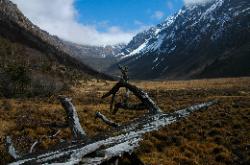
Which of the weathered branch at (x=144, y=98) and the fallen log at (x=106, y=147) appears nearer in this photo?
the fallen log at (x=106, y=147)

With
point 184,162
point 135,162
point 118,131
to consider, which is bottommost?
point 184,162

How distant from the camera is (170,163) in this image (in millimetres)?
15445

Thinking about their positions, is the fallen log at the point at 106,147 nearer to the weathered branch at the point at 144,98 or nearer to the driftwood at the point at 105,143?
the driftwood at the point at 105,143

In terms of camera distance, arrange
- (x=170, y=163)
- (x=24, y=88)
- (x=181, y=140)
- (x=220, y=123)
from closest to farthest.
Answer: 1. (x=170, y=163)
2. (x=181, y=140)
3. (x=220, y=123)
4. (x=24, y=88)

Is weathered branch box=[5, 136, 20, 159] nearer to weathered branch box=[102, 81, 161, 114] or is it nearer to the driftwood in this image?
the driftwood

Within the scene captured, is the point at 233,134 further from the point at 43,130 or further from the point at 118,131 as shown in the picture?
the point at 118,131

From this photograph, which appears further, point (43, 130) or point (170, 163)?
point (43, 130)

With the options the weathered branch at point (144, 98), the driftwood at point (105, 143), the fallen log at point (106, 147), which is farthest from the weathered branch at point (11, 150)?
the weathered branch at point (144, 98)

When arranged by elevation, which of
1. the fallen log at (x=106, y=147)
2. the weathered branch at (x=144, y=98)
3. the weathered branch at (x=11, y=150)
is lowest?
the weathered branch at (x=11, y=150)

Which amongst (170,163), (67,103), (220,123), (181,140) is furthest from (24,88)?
(67,103)

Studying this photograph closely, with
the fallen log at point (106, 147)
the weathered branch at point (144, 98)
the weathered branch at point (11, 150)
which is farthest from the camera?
the weathered branch at point (144, 98)

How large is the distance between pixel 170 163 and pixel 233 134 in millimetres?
8401

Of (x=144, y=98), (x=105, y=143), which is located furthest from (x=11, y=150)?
(x=144, y=98)

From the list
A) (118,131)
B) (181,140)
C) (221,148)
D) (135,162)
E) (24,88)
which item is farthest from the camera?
(24,88)
